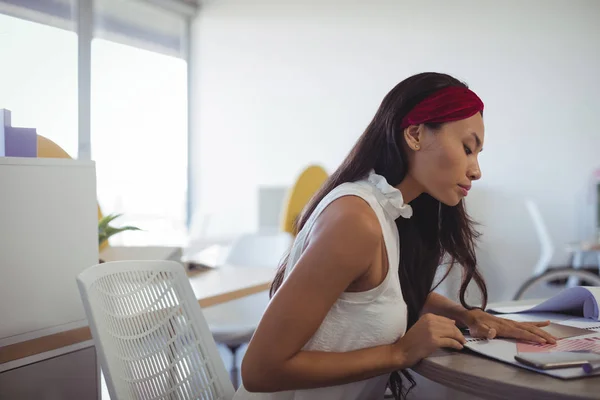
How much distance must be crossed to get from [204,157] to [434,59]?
2.82 meters

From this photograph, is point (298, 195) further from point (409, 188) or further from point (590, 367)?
point (590, 367)

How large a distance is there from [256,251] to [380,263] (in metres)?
2.40

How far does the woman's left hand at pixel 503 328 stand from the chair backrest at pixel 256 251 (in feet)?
7.15

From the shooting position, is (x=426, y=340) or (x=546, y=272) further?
(x=546, y=272)

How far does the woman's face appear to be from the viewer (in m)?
1.14

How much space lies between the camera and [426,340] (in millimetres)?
1031

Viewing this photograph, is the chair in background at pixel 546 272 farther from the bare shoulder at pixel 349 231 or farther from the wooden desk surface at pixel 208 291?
the bare shoulder at pixel 349 231

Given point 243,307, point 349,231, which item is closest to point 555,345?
point 349,231

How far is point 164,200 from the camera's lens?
6668 millimetres

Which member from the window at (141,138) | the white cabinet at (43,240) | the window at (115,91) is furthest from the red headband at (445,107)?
the window at (141,138)

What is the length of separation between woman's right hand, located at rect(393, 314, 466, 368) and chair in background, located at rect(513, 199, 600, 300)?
3.57 meters

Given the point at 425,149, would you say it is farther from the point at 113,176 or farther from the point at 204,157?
the point at 204,157

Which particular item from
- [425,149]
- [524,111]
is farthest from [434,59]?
[425,149]

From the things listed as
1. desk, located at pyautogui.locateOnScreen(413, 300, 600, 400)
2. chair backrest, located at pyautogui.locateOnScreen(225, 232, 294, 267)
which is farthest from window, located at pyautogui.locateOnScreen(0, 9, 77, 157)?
desk, located at pyautogui.locateOnScreen(413, 300, 600, 400)
